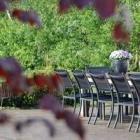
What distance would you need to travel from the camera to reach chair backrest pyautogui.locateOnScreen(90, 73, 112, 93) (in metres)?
8.57

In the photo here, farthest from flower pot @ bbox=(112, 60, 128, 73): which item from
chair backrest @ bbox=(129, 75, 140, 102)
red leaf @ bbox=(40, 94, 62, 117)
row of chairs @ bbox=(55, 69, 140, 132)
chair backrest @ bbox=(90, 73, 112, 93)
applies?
red leaf @ bbox=(40, 94, 62, 117)

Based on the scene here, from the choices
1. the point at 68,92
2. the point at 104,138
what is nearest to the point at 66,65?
the point at 68,92

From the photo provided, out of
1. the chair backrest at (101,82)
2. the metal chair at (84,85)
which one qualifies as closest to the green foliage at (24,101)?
the metal chair at (84,85)

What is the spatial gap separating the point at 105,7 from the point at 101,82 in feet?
24.9

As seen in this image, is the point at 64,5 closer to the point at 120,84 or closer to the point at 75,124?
the point at 75,124

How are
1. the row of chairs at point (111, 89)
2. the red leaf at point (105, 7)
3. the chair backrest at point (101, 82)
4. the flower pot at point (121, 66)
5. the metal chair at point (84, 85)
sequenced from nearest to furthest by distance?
the red leaf at point (105, 7), the row of chairs at point (111, 89), the chair backrest at point (101, 82), the metal chair at point (84, 85), the flower pot at point (121, 66)

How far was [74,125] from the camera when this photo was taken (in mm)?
1133

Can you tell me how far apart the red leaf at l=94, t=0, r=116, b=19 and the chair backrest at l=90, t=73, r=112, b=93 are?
7.36 metres

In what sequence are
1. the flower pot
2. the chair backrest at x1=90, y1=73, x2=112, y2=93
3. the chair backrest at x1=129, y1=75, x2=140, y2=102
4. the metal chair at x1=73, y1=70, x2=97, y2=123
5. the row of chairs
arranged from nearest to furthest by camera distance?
the chair backrest at x1=129, y1=75, x2=140, y2=102 → the row of chairs → the chair backrest at x1=90, y1=73, x2=112, y2=93 → the metal chair at x1=73, y1=70, x2=97, y2=123 → the flower pot

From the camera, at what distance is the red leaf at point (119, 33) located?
124 centimetres

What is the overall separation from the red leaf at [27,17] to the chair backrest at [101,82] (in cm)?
721

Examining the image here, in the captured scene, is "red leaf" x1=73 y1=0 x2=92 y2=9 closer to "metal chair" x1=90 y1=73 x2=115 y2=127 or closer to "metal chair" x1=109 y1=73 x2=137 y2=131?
"metal chair" x1=109 y1=73 x2=137 y2=131

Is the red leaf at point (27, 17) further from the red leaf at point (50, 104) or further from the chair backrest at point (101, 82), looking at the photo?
the chair backrest at point (101, 82)

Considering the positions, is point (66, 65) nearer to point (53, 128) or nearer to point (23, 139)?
point (23, 139)
